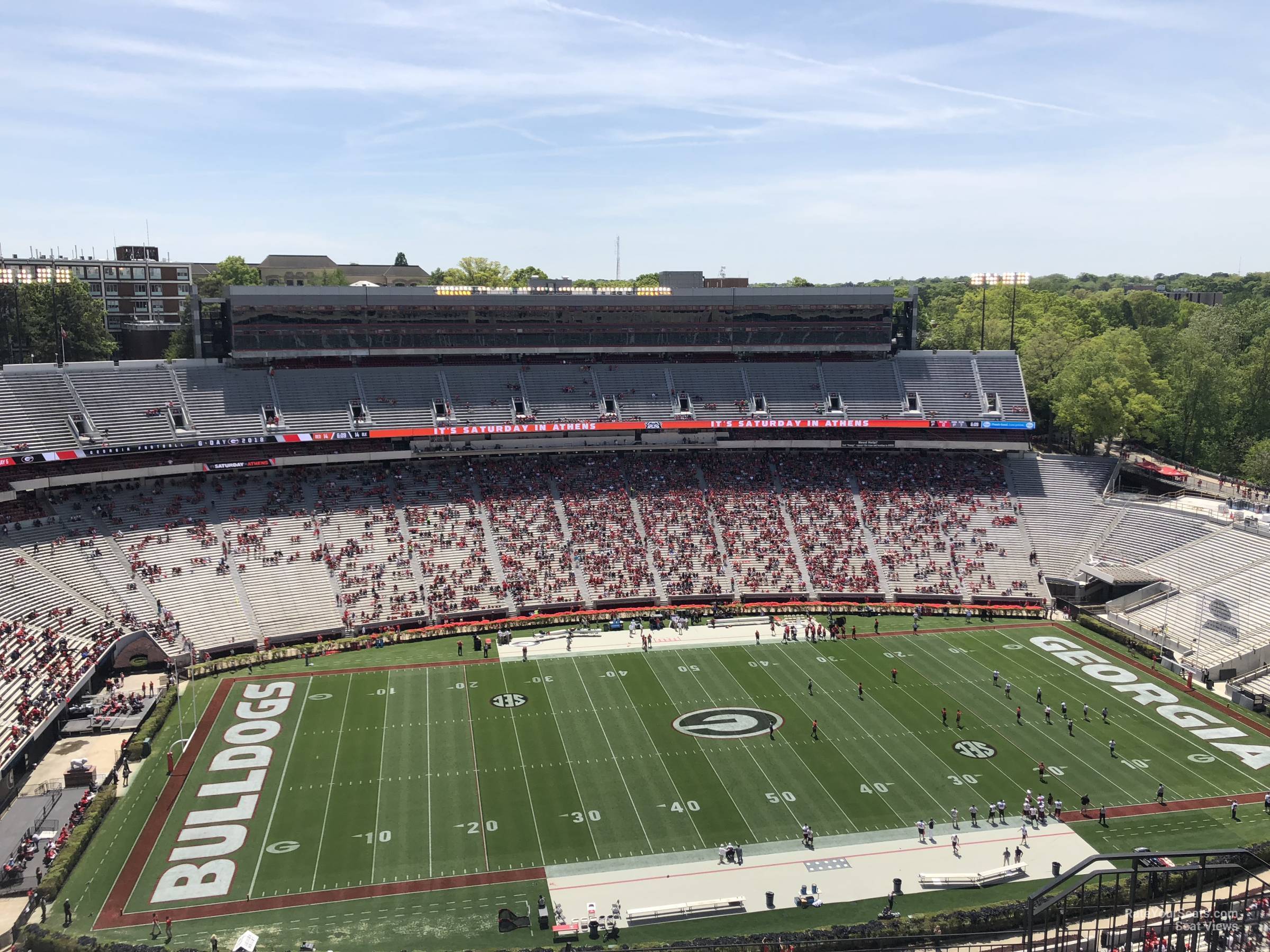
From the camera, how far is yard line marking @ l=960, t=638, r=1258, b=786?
38438 mm

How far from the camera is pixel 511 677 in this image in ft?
156

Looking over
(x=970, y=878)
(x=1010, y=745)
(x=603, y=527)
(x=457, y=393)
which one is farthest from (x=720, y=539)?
(x=970, y=878)

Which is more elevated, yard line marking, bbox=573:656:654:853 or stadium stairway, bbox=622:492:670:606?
stadium stairway, bbox=622:492:670:606

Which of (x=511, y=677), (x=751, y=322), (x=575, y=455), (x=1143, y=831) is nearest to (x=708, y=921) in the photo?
(x=1143, y=831)

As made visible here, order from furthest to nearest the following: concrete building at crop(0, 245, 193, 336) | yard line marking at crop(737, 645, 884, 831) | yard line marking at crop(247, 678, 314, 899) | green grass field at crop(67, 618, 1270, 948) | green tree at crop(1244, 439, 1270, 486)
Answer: concrete building at crop(0, 245, 193, 336) < green tree at crop(1244, 439, 1270, 486) < yard line marking at crop(737, 645, 884, 831) < yard line marking at crop(247, 678, 314, 899) < green grass field at crop(67, 618, 1270, 948)

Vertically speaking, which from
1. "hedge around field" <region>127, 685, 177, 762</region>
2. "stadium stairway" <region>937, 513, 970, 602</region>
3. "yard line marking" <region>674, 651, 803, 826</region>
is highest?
"stadium stairway" <region>937, 513, 970, 602</region>

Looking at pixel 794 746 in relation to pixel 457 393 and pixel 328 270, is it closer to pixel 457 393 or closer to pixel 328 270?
pixel 457 393

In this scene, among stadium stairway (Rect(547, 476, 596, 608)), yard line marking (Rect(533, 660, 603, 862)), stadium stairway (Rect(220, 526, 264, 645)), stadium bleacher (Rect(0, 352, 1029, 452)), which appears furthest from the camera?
stadium stairway (Rect(547, 476, 596, 608))

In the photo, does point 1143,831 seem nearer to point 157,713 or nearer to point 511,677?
point 511,677

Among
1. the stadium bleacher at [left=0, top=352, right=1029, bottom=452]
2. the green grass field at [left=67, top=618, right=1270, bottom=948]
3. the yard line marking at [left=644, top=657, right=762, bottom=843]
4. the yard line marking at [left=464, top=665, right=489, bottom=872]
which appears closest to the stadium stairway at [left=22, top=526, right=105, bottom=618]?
the stadium bleacher at [left=0, top=352, right=1029, bottom=452]

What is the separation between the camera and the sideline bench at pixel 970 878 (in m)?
30.5

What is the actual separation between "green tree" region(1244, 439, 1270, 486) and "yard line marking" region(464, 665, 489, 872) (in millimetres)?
55159

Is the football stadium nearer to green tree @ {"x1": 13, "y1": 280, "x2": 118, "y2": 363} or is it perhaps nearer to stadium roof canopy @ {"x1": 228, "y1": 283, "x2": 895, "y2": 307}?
stadium roof canopy @ {"x1": 228, "y1": 283, "x2": 895, "y2": 307}

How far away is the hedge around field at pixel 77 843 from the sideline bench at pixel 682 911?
17.3 metres
